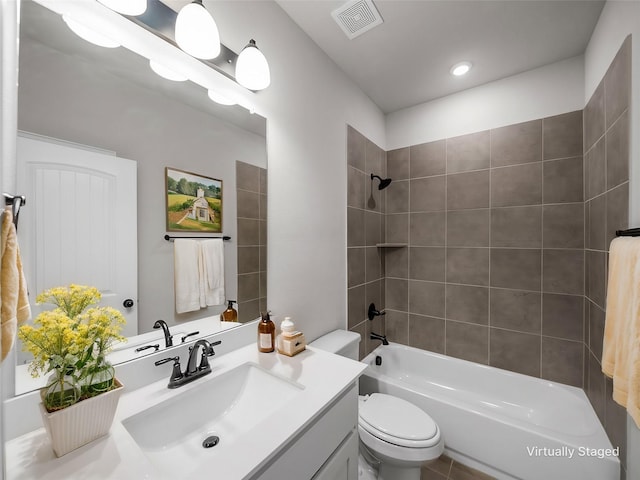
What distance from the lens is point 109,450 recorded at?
60 centimetres

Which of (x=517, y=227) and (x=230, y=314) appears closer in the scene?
(x=230, y=314)

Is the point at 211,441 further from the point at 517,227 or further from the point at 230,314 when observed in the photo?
the point at 517,227

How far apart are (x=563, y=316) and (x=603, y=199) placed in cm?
84

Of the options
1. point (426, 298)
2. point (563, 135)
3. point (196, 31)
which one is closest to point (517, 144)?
point (563, 135)

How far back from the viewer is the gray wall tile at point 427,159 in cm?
218

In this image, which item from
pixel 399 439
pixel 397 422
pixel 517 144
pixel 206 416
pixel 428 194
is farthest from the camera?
pixel 428 194

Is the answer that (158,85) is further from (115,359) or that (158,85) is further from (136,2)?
(115,359)

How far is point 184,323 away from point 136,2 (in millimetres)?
1119

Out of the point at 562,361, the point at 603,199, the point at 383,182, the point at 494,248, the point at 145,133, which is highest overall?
the point at 383,182

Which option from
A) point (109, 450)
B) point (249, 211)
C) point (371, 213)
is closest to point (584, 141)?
point (371, 213)

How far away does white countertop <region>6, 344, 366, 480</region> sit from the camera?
0.55 meters

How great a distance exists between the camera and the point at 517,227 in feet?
6.21

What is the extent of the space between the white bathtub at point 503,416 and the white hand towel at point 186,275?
4.58 feet

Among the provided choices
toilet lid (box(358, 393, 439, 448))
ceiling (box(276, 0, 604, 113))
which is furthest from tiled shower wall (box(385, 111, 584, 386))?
toilet lid (box(358, 393, 439, 448))
